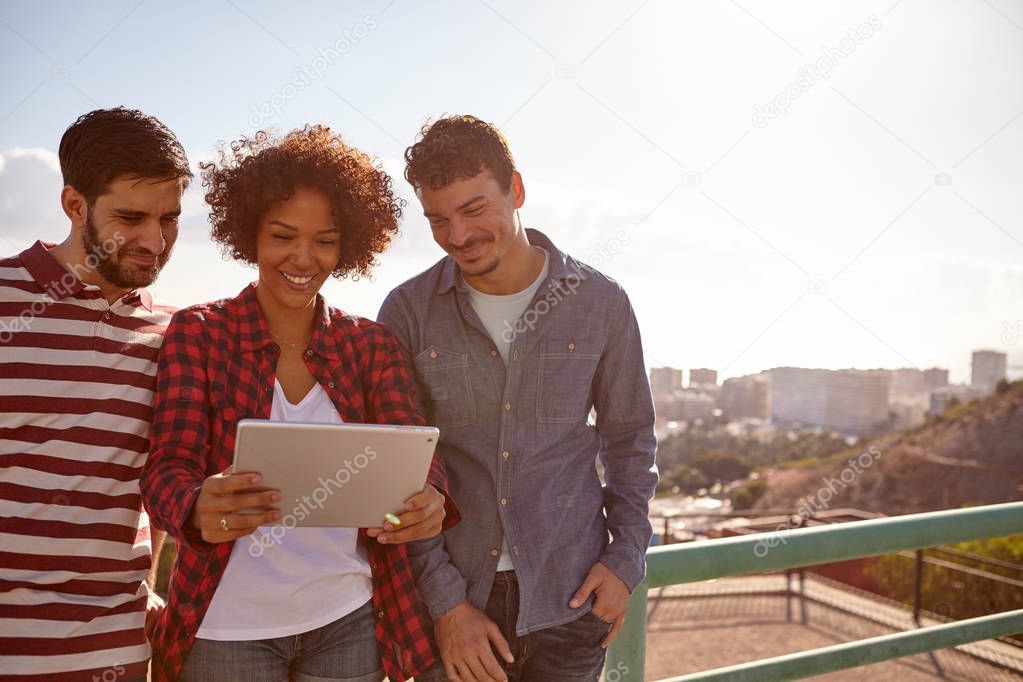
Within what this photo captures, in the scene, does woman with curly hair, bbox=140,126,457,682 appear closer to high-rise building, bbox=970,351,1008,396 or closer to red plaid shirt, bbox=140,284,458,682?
red plaid shirt, bbox=140,284,458,682

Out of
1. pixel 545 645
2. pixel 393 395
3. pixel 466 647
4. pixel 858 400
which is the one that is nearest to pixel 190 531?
pixel 393 395

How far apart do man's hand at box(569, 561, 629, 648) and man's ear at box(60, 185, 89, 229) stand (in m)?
1.26

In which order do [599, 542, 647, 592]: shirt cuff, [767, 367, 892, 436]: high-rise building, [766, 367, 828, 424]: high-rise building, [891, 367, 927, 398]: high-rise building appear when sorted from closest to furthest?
[599, 542, 647, 592]: shirt cuff < [891, 367, 927, 398]: high-rise building < [767, 367, 892, 436]: high-rise building < [766, 367, 828, 424]: high-rise building

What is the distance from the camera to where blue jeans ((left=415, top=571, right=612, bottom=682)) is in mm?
1804

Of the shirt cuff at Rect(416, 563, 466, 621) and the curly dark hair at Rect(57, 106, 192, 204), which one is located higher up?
the curly dark hair at Rect(57, 106, 192, 204)

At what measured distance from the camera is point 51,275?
1631 millimetres

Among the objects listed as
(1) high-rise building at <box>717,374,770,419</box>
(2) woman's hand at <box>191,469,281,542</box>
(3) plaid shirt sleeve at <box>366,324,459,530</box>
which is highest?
(3) plaid shirt sleeve at <box>366,324,459,530</box>

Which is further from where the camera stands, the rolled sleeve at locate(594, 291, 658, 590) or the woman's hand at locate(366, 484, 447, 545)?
the rolled sleeve at locate(594, 291, 658, 590)

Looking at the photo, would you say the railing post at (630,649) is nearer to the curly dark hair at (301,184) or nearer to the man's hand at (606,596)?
the man's hand at (606,596)

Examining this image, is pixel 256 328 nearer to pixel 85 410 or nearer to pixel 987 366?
pixel 85 410

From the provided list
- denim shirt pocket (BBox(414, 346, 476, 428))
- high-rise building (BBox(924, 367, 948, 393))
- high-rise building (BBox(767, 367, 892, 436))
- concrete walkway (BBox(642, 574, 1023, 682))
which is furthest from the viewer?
high-rise building (BBox(767, 367, 892, 436))

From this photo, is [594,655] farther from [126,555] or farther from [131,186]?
[131,186]

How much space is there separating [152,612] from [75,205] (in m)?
0.82

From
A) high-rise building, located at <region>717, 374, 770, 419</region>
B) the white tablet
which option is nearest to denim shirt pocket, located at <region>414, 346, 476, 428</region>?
the white tablet
